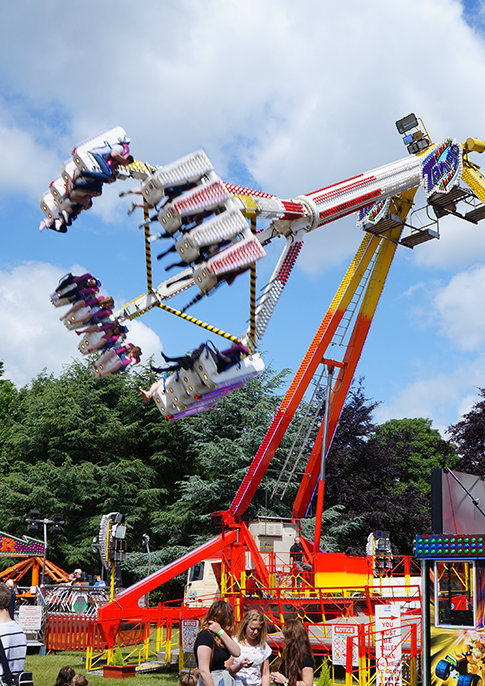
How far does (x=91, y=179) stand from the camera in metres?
9.90

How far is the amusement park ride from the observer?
362 inches

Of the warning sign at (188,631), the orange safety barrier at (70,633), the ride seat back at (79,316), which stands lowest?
the orange safety barrier at (70,633)

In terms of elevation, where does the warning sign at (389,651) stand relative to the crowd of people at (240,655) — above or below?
below

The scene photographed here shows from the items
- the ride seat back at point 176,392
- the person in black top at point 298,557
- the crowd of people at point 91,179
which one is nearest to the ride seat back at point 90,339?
the ride seat back at point 176,392

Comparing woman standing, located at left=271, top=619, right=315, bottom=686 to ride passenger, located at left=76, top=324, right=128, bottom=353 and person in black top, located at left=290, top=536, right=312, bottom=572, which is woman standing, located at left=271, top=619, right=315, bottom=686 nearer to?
ride passenger, located at left=76, top=324, right=128, bottom=353

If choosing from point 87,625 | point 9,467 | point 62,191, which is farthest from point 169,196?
point 9,467

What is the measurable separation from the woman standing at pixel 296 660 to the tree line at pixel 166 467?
24.0 metres

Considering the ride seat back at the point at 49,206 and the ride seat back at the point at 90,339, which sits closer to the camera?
the ride seat back at the point at 49,206

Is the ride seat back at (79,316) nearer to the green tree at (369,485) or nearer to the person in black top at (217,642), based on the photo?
the person in black top at (217,642)

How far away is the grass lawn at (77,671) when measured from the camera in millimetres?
13875

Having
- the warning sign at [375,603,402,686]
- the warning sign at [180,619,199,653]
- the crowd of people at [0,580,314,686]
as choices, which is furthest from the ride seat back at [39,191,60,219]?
the warning sign at [180,619,199,653]

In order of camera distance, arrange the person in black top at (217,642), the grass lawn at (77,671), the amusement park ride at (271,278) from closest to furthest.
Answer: the person in black top at (217,642) → the amusement park ride at (271,278) → the grass lawn at (77,671)

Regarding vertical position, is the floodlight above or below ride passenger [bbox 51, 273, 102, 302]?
above

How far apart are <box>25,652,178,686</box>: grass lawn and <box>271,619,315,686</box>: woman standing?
27.8ft
